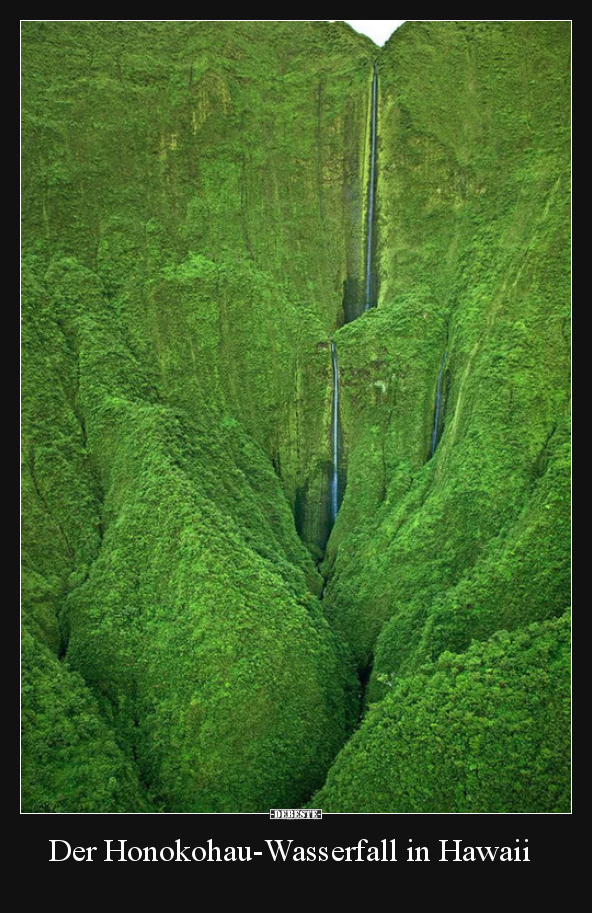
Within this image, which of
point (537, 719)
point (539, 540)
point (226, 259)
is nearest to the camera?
point (537, 719)

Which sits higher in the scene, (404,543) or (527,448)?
(527,448)

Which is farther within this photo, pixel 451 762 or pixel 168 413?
pixel 168 413

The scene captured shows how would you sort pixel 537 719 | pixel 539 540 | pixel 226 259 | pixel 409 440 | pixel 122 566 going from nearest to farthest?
pixel 537 719, pixel 539 540, pixel 122 566, pixel 409 440, pixel 226 259

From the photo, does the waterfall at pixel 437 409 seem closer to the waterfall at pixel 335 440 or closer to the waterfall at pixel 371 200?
the waterfall at pixel 335 440

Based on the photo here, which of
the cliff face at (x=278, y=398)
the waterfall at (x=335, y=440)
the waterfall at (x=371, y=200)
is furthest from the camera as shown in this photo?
the waterfall at (x=371, y=200)

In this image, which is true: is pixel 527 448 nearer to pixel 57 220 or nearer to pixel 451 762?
pixel 451 762

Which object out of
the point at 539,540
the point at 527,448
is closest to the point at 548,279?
the point at 527,448

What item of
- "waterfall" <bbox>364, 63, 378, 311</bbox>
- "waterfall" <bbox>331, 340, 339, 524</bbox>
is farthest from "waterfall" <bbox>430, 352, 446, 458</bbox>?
"waterfall" <bbox>364, 63, 378, 311</bbox>

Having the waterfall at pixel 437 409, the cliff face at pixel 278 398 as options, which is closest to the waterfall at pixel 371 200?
the cliff face at pixel 278 398
